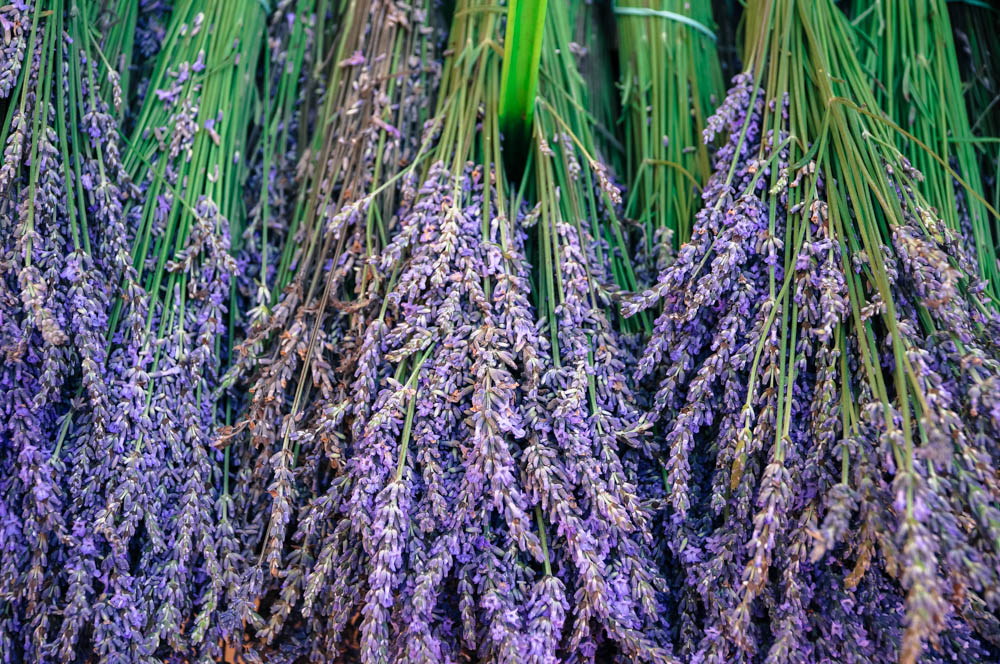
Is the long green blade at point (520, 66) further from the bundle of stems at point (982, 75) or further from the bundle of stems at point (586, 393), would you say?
the bundle of stems at point (982, 75)

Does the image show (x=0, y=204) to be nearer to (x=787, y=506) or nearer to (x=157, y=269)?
(x=157, y=269)

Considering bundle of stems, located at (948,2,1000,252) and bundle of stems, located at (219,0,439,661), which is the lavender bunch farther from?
bundle of stems, located at (948,2,1000,252)

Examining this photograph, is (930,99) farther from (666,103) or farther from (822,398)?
(822,398)

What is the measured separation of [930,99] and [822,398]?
65 centimetres

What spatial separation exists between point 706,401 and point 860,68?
60cm

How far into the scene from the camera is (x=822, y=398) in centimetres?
86

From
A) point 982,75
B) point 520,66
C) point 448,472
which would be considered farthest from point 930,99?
point 448,472

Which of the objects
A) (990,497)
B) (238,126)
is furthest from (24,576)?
(990,497)

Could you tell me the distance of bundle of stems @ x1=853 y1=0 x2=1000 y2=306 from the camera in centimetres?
109

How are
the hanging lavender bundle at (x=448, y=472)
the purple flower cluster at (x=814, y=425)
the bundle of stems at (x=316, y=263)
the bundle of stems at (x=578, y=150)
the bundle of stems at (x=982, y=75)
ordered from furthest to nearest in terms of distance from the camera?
the bundle of stems at (x=982, y=75), the bundle of stems at (x=578, y=150), the bundle of stems at (x=316, y=263), the hanging lavender bundle at (x=448, y=472), the purple flower cluster at (x=814, y=425)

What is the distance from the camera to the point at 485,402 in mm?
871

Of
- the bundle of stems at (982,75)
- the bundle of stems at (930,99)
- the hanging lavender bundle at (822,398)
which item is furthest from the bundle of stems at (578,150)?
the bundle of stems at (982,75)

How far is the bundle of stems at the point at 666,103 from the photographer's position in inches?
44.7

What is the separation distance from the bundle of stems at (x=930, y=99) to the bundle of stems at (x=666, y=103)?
0.27 metres
